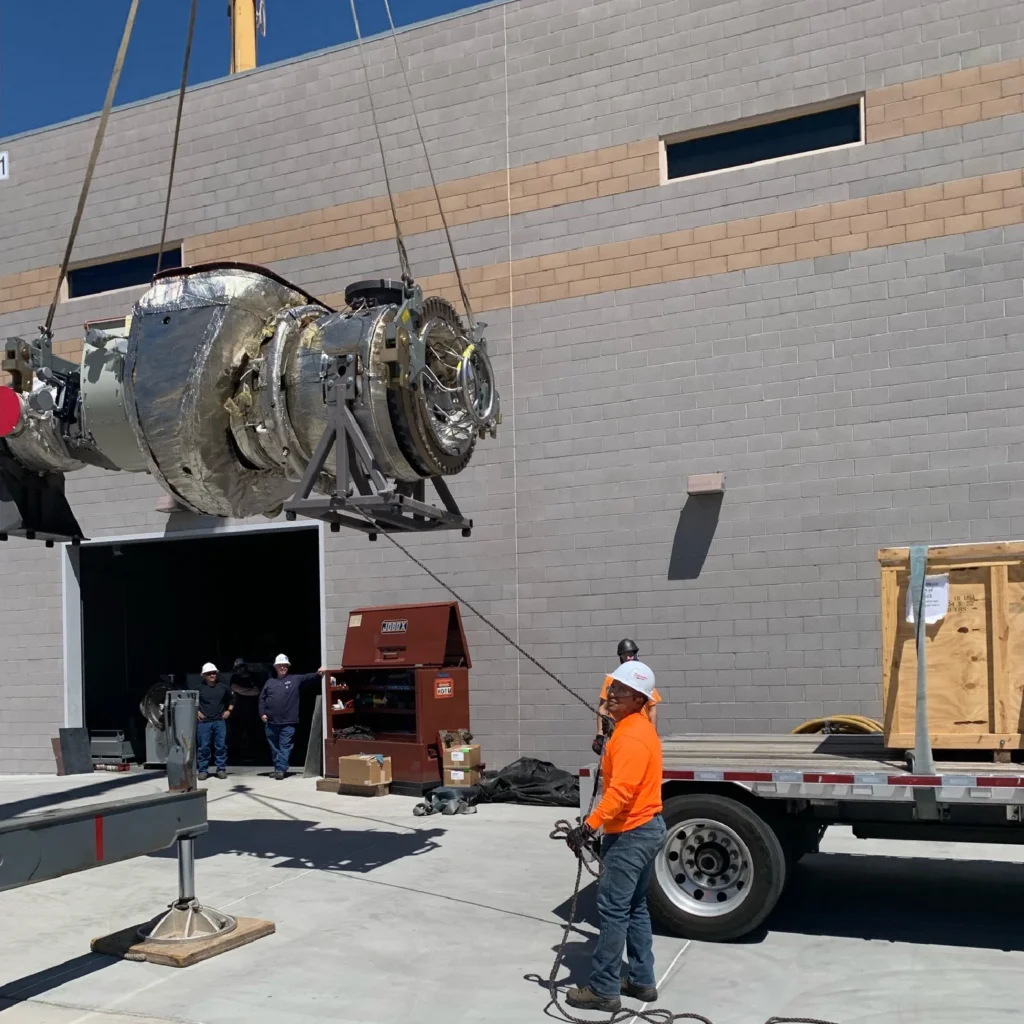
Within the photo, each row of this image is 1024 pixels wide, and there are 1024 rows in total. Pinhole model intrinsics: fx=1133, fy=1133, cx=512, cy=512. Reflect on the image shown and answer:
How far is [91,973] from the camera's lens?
687cm

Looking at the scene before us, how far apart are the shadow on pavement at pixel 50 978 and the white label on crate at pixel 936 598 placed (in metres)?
5.53

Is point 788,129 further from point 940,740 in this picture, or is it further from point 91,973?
point 91,973

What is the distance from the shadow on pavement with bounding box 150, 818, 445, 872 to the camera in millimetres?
9922

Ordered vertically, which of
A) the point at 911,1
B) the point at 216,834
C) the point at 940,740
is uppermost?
the point at 911,1

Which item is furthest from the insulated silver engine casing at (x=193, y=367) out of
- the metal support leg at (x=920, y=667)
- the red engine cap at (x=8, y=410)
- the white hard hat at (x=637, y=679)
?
the metal support leg at (x=920, y=667)

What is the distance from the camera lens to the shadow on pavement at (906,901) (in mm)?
7309

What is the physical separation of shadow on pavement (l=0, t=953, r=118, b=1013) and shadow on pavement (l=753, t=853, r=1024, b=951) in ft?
13.4

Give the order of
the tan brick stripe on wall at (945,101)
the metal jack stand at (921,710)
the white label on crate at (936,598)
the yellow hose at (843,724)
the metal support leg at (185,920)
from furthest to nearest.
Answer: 1. the tan brick stripe on wall at (945,101)
2. the yellow hose at (843,724)
3. the metal support leg at (185,920)
4. the white label on crate at (936,598)
5. the metal jack stand at (921,710)

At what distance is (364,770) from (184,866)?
19.8ft

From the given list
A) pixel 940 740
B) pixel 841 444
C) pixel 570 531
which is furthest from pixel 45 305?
pixel 940 740

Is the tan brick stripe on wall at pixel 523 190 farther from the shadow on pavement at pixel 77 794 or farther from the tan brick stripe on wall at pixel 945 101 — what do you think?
the shadow on pavement at pixel 77 794

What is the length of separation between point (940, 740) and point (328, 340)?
5.04 m

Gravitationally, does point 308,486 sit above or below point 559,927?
above

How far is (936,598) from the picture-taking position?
7.11 metres
